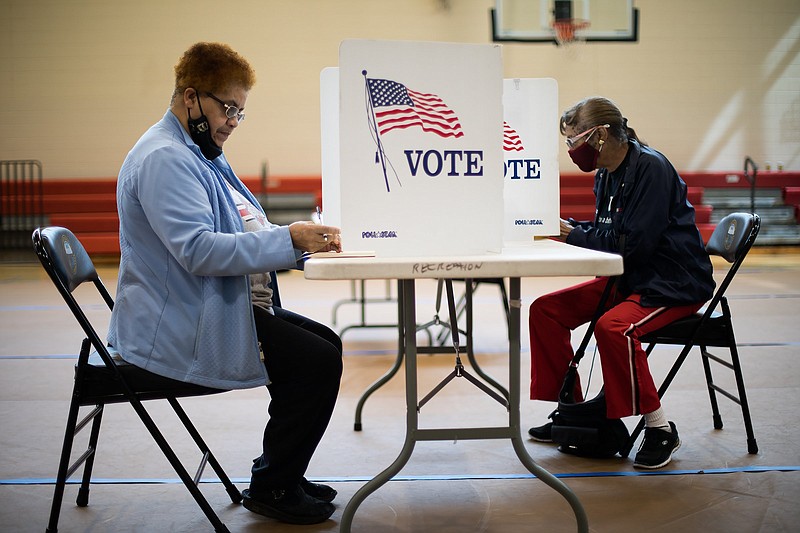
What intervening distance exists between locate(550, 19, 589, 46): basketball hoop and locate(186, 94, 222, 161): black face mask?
8427mm

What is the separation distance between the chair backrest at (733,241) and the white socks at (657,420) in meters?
0.37

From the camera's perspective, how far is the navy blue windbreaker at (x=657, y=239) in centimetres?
254

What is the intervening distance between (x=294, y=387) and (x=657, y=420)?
1.23m

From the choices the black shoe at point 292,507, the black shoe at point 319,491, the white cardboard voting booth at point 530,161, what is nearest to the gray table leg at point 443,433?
the black shoe at point 292,507

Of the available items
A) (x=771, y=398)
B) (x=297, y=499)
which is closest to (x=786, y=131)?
(x=771, y=398)

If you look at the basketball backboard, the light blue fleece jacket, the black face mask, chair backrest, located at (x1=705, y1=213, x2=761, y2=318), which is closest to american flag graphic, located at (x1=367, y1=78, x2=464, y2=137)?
the light blue fleece jacket

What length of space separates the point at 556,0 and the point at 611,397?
318 inches

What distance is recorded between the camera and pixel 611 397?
8.11 ft

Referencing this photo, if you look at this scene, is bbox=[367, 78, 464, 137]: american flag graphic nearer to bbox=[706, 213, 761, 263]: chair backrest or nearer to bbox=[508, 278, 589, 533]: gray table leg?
bbox=[508, 278, 589, 533]: gray table leg

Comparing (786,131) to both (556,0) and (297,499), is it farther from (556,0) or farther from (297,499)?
(297,499)

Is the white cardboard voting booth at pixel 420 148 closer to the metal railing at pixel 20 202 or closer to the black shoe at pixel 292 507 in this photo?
the black shoe at pixel 292 507

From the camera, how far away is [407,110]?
5.82 ft

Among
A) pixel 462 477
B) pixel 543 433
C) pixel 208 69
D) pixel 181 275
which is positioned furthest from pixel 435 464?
pixel 208 69

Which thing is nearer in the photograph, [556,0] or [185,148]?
[185,148]
